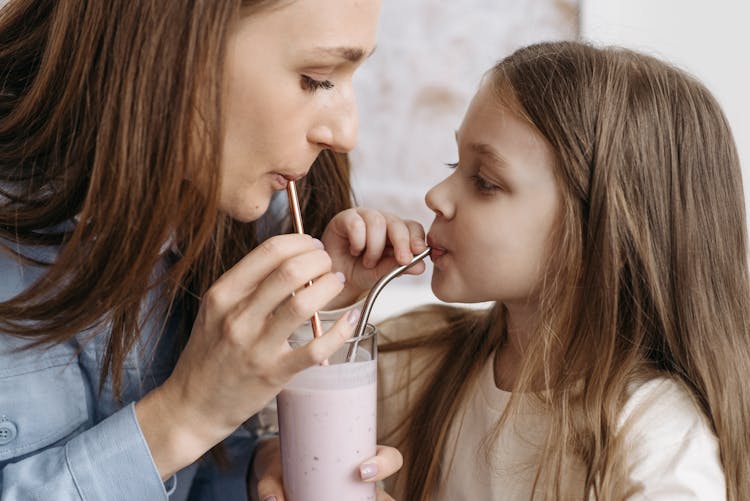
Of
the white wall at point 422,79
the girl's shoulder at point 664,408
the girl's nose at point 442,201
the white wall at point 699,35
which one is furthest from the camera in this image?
the white wall at point 422,79

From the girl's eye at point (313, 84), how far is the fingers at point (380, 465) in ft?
1.58

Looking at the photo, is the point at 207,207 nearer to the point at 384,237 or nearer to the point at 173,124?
the point at 173,124

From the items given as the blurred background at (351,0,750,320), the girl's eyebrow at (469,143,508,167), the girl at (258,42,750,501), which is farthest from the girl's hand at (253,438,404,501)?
the blurred background at (351,0,750,320)

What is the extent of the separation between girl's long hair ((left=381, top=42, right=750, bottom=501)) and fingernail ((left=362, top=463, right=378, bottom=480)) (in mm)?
262

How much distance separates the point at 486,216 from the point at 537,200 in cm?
8

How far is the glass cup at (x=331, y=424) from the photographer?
1020 millimetres

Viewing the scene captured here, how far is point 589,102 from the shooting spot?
3.90 feet

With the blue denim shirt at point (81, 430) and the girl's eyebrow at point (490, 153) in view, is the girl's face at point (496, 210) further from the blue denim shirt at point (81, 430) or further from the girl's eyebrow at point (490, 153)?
the blue denim shirt at point (81, 430)

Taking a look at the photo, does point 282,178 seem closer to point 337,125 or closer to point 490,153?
point 337,125

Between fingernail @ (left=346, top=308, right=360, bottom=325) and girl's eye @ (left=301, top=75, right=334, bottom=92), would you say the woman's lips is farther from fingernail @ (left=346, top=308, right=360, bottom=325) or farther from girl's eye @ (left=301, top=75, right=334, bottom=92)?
fingernail @ (left=346, top=308, right=360, bottom=325)

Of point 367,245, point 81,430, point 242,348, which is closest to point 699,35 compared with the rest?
point 367,245

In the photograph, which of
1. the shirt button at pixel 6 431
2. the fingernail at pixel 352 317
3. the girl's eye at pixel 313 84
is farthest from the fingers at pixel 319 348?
the shirt button at pixel 6 431

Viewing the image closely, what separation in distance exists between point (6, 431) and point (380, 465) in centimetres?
50

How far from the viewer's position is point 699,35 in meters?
1.92
